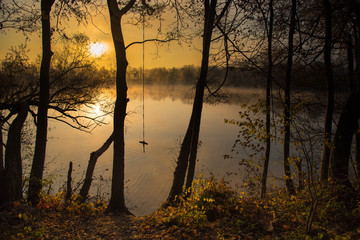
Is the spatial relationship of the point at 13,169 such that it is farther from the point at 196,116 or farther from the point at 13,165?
the point at 196,116

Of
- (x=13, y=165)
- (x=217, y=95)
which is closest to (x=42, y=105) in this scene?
(x=13, y=165)

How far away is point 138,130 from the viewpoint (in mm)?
31172

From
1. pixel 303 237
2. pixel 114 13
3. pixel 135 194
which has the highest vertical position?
pixel 114 13

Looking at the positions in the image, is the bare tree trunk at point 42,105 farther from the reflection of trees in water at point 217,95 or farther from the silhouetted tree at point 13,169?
the reflection of trees in water at point 217,95

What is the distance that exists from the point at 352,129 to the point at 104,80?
364 inches

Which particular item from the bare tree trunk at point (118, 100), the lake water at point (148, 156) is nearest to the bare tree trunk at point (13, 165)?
the bare tree trunk at point (118, 100)

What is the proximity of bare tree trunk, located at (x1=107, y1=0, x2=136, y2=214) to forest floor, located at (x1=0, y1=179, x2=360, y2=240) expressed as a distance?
145 cm

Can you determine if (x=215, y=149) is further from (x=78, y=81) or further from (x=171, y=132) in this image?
(x=78, y=81)

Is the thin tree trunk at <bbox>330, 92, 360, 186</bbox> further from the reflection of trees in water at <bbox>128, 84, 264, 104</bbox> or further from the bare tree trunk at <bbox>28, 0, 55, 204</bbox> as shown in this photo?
the bare tree trunk at <bbox>28, 0, 55, 204</bbox>

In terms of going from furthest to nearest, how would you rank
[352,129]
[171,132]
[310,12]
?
[171,132] → [310,12] → [352,129]

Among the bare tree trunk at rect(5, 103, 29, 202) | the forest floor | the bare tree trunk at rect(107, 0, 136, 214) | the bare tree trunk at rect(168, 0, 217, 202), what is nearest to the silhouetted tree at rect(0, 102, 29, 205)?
the bare tree trunk at rect(5, 103, 29, 202)

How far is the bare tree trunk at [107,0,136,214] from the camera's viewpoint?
640 centimetres

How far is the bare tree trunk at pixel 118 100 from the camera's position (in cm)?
640

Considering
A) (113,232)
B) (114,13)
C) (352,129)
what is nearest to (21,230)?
(113,232)
